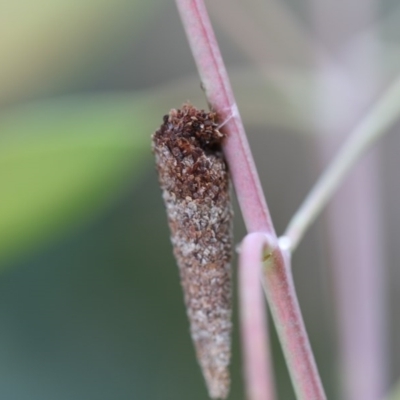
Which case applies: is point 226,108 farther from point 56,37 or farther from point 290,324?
point 56,37

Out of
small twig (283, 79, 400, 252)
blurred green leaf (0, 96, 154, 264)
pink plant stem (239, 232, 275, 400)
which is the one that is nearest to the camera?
pink plant stem (239, 232, 275, 400)

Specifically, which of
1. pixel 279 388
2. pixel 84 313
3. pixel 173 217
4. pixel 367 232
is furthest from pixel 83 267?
pixel 173 217

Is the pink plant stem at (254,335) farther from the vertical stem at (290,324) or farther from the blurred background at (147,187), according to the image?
the blurred background at (147,187)

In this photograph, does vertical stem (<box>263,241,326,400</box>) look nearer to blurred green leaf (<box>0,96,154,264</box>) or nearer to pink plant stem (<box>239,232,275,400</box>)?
pink plant stem (<box>239,232,275,400</box>)

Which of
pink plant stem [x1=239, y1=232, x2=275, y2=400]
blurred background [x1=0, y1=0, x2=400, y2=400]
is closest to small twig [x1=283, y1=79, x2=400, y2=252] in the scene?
pink plant stem [x1=239, y1=232, x2=275, y2=400]

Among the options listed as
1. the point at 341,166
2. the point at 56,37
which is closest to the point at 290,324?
the point at 341,166

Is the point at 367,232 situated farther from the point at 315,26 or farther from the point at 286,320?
the point at 286,320
